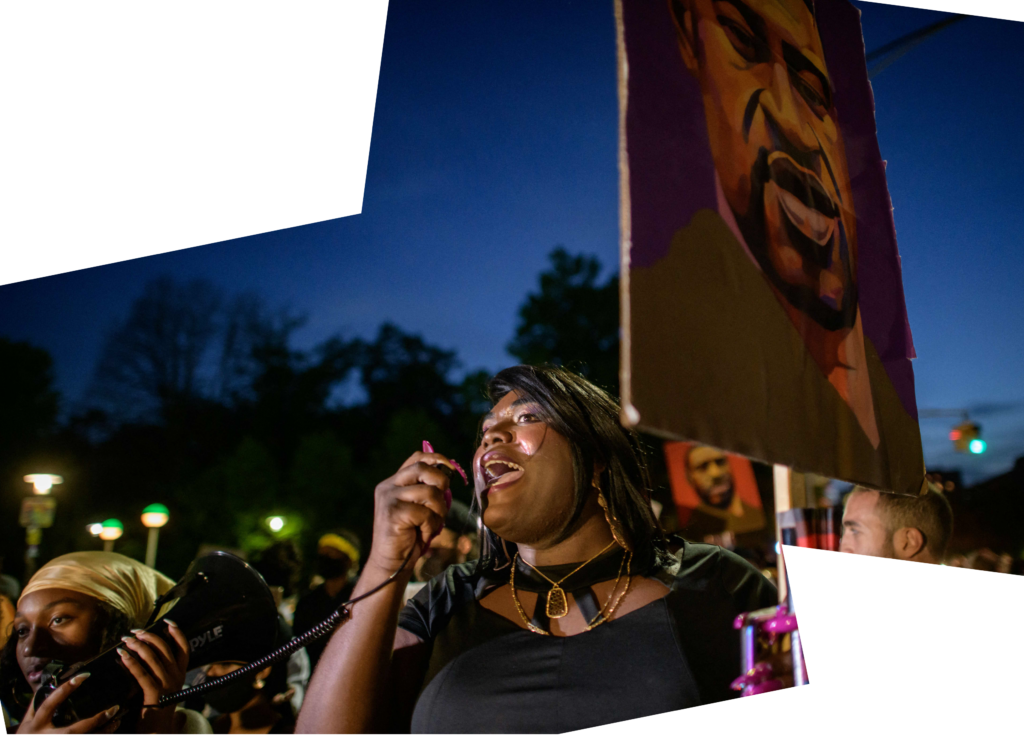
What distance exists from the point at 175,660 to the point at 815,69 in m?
2.35

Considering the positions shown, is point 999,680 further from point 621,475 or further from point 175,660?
point 175,660

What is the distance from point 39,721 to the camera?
5.34 feet

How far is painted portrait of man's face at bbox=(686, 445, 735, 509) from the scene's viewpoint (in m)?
8.10

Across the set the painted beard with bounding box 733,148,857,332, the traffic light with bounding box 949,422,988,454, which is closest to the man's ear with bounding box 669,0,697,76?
the painted beard with bounding box 733,148,857,332

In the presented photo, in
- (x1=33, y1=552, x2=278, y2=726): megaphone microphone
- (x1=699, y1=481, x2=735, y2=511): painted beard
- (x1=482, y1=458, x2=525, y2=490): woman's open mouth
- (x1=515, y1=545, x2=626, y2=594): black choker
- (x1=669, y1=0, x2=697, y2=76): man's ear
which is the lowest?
(x1=33, y1=552, x2=278, y2=726): megaphone microphone

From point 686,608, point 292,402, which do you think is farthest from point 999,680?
point 292,402

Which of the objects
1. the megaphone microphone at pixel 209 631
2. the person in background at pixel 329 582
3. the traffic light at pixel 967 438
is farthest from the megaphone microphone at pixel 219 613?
the traffic light at pixel 967 438

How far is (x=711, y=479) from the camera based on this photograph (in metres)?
8.21

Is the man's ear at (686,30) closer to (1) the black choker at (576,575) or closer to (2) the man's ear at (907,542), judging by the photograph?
(1) the black choker at (576,575)

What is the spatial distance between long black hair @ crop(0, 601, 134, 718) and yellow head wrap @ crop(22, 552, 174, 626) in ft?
0.10

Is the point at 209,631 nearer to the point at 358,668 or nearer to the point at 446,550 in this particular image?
the point at 358,668

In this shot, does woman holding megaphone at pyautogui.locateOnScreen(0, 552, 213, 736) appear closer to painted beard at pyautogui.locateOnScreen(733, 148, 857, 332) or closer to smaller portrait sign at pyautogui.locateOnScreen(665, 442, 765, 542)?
painted beard at pyautogui.locateOnScreen(733, 148, 857, 332)

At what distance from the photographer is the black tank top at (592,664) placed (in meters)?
1.58

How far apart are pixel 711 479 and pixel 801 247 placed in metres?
6.66
